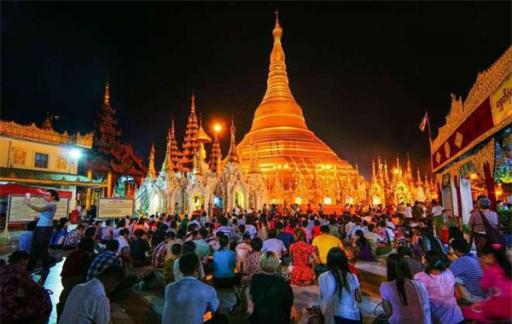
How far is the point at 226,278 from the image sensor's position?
609 centimetres

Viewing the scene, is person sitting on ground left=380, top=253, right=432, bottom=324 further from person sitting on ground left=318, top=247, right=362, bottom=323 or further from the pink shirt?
the pink shirt

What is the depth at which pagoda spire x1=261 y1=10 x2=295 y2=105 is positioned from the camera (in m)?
41.8

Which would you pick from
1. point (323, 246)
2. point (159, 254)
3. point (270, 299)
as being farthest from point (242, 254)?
point (270, 299)

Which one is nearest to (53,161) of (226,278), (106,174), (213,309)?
(106,174)

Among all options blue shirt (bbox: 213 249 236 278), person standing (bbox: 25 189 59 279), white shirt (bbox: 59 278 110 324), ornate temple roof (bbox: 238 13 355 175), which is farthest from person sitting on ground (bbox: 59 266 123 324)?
ornate temple roof (bbox: 238 13 355 175)

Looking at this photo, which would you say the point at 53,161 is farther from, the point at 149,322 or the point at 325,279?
the point at 325,279

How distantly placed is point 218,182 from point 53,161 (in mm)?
13252

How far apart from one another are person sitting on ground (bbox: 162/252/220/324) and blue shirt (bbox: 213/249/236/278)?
2.71 meters

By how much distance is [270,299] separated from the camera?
333 cm

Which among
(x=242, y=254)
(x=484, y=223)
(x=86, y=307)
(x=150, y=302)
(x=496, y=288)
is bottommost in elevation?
(x=150, y=302)

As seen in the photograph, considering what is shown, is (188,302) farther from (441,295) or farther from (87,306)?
(441,295)

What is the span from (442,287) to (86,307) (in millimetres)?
3930

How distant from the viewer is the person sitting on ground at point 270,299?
129 inches

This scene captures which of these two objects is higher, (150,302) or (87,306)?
(87,306)
